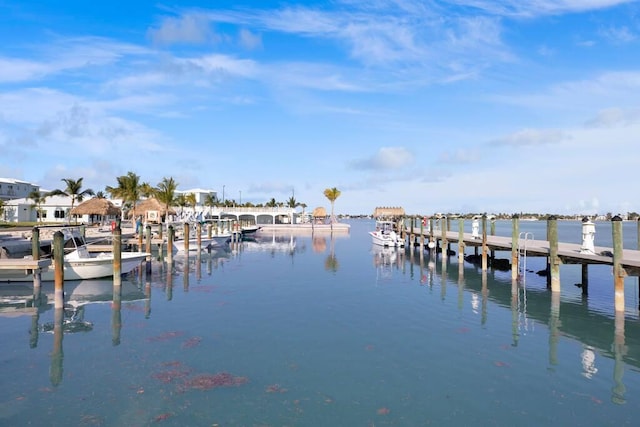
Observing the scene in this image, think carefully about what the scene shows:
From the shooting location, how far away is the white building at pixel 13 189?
8600 cm

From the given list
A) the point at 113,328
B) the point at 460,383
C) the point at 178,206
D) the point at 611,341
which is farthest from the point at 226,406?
the point at 178,206

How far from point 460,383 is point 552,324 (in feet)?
29.4

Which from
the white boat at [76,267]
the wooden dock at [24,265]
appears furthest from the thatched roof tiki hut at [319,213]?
the wooden dock at [24,265]

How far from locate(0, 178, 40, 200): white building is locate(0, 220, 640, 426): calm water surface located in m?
73.9

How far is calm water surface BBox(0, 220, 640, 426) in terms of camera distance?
10.2m

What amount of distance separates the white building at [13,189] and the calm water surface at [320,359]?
73.9m

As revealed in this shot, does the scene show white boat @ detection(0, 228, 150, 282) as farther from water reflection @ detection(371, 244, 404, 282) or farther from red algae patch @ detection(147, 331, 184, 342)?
water reflection @ detection(371, 244, 404, 282)

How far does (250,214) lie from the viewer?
355 ft

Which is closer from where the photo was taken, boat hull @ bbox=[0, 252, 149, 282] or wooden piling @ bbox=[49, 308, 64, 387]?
wooden piling @ bbox=[49, 308, 64, 387]

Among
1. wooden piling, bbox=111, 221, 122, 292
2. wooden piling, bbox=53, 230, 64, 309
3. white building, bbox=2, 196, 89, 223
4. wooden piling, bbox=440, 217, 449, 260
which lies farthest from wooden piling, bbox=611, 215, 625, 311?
white building, bbox=2, 196, 89, 223

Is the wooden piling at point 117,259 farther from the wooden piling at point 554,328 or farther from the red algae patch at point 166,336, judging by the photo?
the wooden piling at point 554,328

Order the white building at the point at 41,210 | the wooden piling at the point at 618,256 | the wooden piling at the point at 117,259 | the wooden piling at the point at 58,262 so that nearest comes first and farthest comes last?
the wooden piling at the point at 618,256 → the wooden piling at the point at 58,262 → the wooden piling at the point at 117,259 → the white building at the point at 41,210

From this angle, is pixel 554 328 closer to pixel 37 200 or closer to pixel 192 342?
pixel 192 342

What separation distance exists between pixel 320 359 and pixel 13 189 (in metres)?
96.8
